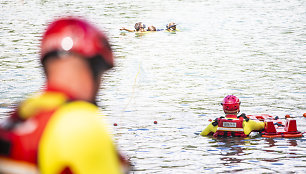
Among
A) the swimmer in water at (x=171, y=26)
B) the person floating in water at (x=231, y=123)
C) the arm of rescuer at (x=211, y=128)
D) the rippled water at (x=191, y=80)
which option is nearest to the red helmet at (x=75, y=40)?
the rippled water at (x=191, y=80)

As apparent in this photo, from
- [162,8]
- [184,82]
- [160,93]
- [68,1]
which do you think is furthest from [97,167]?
[68,1]

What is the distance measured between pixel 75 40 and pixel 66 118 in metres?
0.33

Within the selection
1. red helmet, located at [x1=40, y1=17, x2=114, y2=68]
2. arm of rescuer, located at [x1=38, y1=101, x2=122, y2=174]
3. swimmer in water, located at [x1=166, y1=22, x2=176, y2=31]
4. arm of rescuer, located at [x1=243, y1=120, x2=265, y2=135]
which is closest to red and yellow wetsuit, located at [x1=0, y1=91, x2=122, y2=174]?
arm of rescuer, located at [x1=38, y1=101, x2=122, y2=174]

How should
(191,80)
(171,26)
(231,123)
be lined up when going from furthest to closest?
1. (171,26)
2. (191,80)
3. (231,123)

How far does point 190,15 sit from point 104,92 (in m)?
37.3

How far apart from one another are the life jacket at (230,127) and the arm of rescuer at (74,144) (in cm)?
1023

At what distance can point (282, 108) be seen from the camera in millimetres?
15875

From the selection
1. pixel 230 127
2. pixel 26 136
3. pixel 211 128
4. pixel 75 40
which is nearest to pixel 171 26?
pixel 211 128

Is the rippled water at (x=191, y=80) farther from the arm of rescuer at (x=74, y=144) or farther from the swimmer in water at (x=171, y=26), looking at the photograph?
the arm of rescuer at (x=74, y=144)

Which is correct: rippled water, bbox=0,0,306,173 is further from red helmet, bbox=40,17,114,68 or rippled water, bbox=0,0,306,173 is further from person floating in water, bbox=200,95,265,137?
red helmet, bbox=40,17,114,68

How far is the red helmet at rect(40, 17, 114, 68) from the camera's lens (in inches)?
80.3

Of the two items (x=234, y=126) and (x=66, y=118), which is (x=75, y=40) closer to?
(x=66, y=118)

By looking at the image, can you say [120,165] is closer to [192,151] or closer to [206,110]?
[192,151]

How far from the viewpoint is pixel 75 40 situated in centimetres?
205
